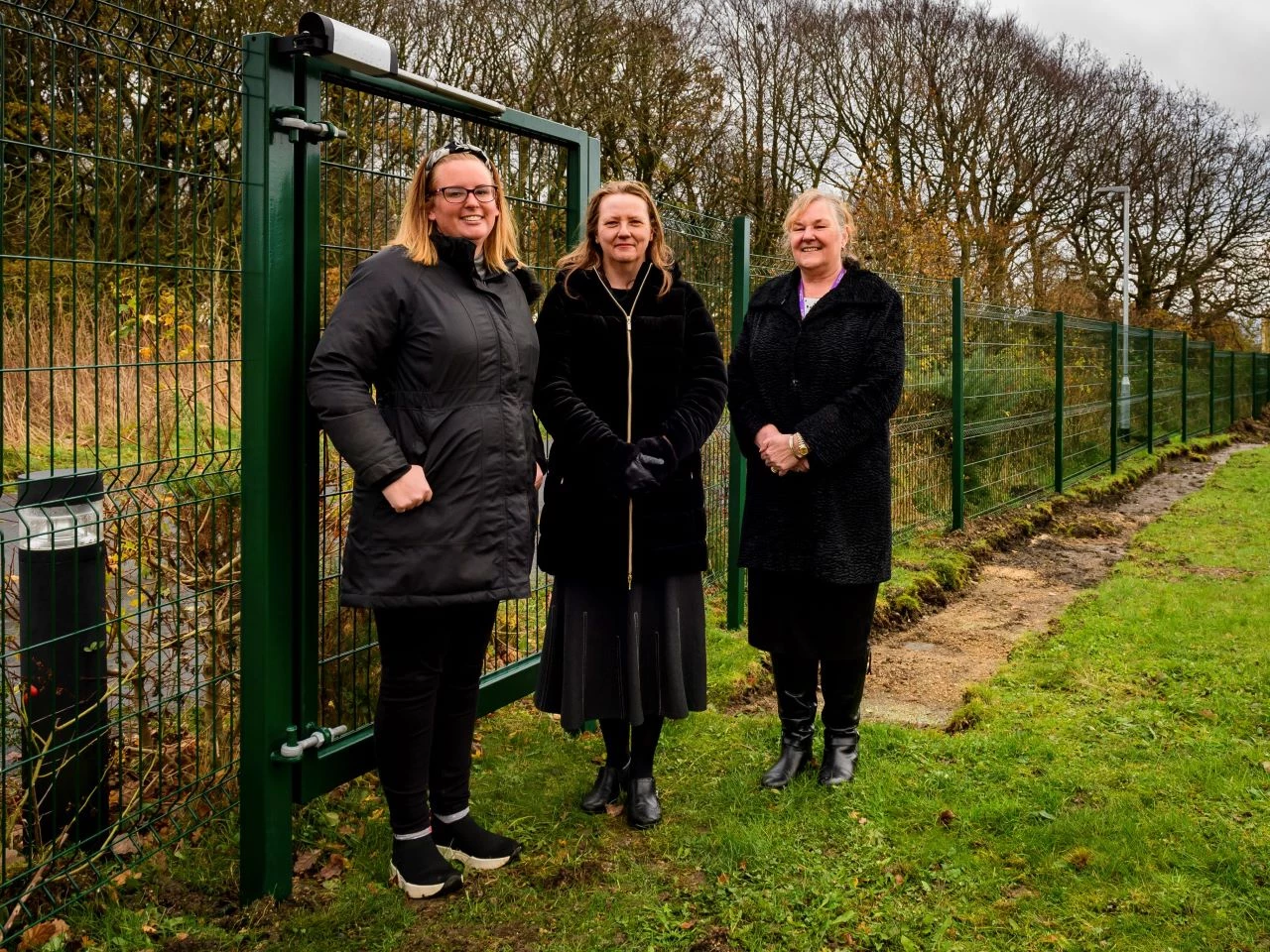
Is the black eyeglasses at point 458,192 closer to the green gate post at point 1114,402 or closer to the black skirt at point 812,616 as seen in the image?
the black skirt at point 812,616

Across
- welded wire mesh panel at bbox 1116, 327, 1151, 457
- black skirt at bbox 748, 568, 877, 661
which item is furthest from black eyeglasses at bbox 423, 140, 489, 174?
welded wire mesh panel at bbox 1116, 327, 1151, 457

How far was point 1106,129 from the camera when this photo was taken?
84.5 ft

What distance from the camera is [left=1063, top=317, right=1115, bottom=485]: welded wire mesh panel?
12.0 meters

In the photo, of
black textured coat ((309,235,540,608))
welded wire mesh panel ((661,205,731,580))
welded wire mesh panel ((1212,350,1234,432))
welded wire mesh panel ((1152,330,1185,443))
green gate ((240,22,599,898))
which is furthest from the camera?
welded wire mesh panel ((1212,350,1234,432))

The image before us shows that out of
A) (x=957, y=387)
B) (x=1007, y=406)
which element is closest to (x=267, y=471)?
(x=957, y=387)

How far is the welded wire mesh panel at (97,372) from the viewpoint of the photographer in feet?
8.26

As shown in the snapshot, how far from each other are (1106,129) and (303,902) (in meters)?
27.7

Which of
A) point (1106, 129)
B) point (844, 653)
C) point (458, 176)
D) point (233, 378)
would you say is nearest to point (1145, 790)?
point (844, 653)

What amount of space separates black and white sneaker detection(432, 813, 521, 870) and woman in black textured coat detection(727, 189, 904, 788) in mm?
1058

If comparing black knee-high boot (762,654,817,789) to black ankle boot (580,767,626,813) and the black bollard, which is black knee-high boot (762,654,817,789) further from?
the black bollard

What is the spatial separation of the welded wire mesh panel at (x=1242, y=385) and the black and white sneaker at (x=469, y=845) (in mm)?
25334

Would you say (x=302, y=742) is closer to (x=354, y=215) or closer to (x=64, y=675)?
(x=64, y=675)

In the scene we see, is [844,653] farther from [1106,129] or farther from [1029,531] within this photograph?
[1106,129]

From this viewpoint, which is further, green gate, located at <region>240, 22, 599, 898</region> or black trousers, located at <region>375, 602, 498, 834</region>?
black trousers, located at <region>375, 602, 498, 834</region>
